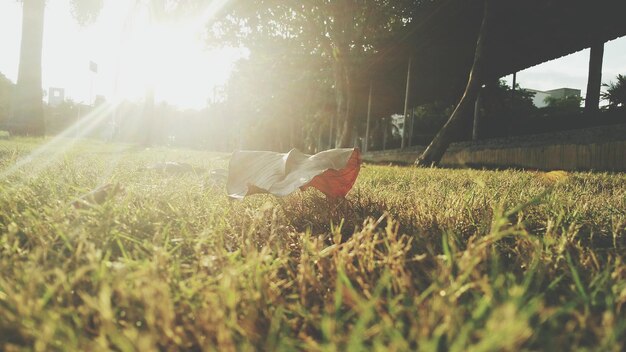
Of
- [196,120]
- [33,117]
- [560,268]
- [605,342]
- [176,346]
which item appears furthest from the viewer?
[196,120]

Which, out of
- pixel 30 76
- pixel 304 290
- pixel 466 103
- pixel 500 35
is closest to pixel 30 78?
pixel 30 76

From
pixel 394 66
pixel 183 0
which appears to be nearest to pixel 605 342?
pixel 394 66

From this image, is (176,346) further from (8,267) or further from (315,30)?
(315,30)

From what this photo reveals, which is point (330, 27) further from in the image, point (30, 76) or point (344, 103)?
point (30, 76)

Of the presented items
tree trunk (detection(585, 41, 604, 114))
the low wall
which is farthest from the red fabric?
tree trunk (detection(585, 41, 604, 114))

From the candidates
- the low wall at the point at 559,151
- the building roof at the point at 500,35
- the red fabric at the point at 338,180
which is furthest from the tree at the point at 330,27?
the red fabric at the point at 338,180

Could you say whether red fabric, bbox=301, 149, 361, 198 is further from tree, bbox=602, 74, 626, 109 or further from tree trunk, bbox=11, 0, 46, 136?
tree, bbox=602, 74, 626, 109

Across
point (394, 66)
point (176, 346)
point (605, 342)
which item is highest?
point (394, 66)

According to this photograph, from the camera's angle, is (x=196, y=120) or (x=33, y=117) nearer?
(x=33, y=117)

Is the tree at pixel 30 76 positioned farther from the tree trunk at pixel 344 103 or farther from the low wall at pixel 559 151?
the low wall at pixel 559 151
